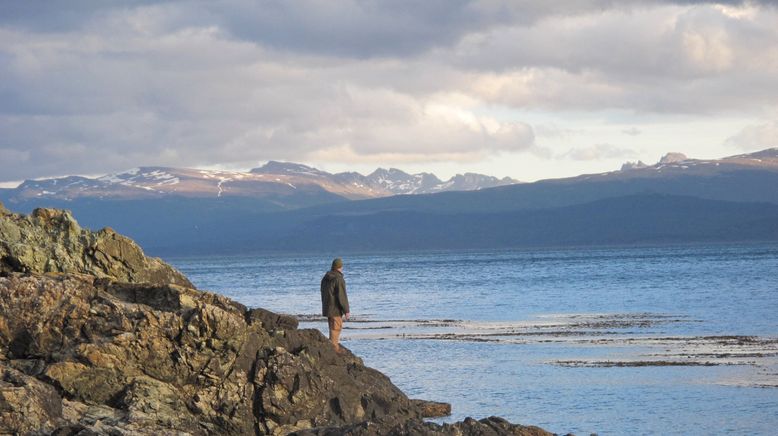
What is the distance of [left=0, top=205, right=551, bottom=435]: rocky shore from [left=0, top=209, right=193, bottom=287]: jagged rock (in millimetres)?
445

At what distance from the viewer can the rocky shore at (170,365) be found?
19.9 metres

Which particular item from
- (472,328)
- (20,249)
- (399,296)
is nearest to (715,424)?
(20,249)

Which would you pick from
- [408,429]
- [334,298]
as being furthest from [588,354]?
[408,429]

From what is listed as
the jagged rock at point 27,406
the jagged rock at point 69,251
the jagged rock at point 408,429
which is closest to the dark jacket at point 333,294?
the jagged rock at point 69,251

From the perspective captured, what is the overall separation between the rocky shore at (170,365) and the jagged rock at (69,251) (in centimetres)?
45

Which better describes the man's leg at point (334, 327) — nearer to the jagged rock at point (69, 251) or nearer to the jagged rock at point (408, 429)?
the jagged rock at point (69, 251)

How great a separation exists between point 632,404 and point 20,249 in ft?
48.7

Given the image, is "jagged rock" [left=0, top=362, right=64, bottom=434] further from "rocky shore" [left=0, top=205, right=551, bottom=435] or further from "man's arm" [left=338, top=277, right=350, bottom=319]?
"man's arm" [left=338, top=277, right=350, bottom=319]

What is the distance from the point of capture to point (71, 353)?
20.7 m

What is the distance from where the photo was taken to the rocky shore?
65.2 feet

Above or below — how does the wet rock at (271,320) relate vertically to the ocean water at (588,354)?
above

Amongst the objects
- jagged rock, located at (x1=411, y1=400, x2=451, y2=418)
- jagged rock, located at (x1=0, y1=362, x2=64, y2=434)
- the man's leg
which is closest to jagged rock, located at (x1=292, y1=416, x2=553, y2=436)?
jagged rock, located at (x1=0, y1=362, x2=64, y2=434)

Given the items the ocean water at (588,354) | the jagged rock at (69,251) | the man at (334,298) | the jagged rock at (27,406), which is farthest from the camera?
the ocean water at (588,354)

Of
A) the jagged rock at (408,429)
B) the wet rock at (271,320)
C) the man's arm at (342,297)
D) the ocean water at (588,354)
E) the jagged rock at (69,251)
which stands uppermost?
the jagged rock at (69,251)
